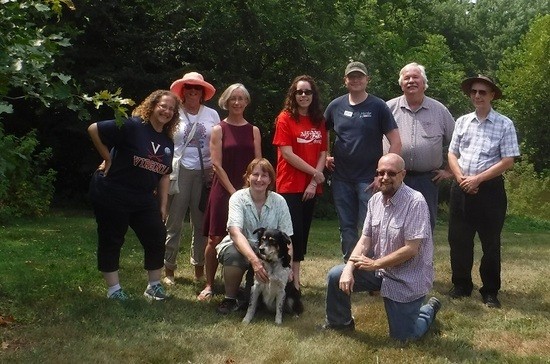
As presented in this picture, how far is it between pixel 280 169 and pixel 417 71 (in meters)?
1.55

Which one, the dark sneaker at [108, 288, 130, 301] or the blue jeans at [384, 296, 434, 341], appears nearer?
the blue jeans at [384, 296, 434, 341]

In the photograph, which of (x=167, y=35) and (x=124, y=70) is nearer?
(x=124, y=70)

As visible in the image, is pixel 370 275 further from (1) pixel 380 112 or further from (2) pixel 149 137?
(2) pixel 149 137

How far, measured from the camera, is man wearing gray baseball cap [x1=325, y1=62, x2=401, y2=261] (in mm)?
6477

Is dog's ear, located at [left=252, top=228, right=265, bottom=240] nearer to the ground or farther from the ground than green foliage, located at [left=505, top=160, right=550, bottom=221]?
nearer to the ground

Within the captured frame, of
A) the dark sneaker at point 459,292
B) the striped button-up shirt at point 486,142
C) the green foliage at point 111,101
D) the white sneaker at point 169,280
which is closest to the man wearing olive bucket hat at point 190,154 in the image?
the white sneaker at point 169,280

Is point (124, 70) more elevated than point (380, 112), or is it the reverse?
point (124, 70)

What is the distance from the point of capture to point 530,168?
28375 mm

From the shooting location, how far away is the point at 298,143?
21.3ft

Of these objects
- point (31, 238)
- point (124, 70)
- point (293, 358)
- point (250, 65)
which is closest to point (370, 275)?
point (293, 358)

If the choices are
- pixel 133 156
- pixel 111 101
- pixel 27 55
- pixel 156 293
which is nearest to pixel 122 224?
pixel 133 156

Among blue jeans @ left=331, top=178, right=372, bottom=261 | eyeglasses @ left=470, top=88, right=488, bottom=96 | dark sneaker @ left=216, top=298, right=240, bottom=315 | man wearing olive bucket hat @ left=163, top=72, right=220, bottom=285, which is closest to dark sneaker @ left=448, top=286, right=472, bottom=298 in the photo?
blue jeans @ left=331, top=178, right=372, bottom=261

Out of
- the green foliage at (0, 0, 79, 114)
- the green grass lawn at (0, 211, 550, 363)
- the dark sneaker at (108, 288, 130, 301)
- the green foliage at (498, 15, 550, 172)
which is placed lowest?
the green grass lawn at (0, 211, 550, 363)

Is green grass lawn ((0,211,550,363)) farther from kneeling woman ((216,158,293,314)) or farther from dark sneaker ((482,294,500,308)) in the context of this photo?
kneeling woman ((216,158,293,314))
